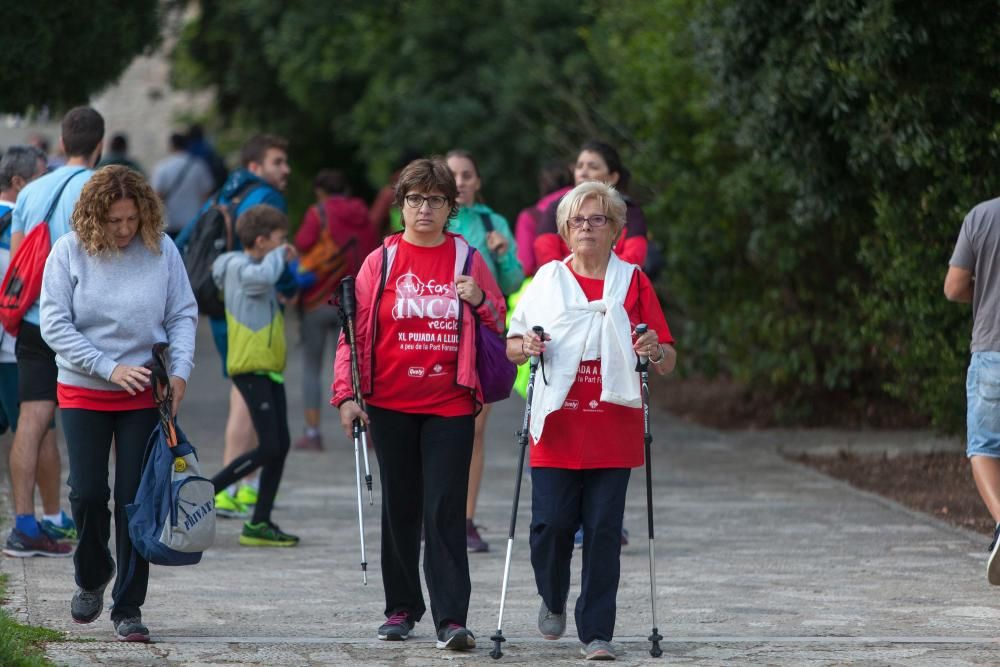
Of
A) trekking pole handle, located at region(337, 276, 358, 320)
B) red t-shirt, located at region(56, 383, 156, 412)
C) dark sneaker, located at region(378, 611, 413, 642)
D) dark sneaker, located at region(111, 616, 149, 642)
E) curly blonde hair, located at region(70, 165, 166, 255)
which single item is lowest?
dark sneaker, located at region(111, 616, 149, 642)

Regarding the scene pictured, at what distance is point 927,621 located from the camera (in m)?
7.00

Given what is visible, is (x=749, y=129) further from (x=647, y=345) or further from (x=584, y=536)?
(x=584, y=536)

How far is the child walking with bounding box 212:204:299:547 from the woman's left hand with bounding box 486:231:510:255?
1283 millimetres

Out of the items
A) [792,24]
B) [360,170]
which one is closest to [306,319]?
[792,24]

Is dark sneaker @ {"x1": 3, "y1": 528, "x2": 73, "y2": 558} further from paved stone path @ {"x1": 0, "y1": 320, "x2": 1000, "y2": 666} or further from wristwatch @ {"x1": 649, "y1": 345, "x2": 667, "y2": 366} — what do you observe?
wristwatch @ {"x1": 649, "y1": 345, "x2": 667, "y2": 366}

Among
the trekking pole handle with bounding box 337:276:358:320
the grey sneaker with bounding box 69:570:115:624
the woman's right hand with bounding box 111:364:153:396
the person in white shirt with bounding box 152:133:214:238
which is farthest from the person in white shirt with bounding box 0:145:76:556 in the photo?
the person in white shirt with bounding box 152:133:214:238

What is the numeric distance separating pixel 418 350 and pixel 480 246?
229 cm

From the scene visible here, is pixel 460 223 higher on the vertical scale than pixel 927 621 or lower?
higher

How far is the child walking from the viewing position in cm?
892

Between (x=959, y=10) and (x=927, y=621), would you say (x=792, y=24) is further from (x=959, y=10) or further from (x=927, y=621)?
(x=927, y=621)

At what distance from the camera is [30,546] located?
8180 mm

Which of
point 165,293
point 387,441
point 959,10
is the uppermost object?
point 959,10

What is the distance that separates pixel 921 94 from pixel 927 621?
391cm

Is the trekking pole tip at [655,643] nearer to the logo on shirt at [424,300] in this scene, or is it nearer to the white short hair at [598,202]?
the logo on shirt at [424,300]
